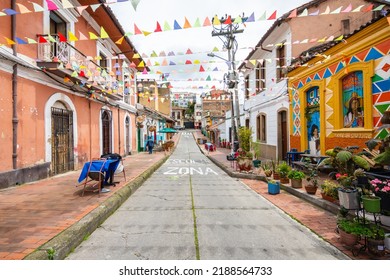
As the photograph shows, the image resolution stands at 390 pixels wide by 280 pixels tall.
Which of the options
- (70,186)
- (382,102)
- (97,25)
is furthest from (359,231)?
(97,25)

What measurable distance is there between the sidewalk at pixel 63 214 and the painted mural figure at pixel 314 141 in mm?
3245

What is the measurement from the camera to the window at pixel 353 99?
6934 millimetres

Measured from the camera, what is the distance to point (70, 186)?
6523mm

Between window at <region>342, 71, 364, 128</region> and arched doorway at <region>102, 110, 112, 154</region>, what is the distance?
11.2 meters

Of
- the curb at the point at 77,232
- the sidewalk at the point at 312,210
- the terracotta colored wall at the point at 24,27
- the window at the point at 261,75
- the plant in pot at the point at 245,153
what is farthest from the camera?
the window at the point at 261,75

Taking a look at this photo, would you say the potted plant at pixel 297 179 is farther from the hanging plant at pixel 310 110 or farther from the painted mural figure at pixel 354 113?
the hanging plant at pixel 310 110

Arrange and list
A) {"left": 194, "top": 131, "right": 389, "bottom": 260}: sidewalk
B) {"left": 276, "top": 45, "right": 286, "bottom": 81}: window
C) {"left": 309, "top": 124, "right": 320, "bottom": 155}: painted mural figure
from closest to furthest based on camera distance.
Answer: {"left": 194, "top": 131, "right": 389, "bottom": 260}: sidewalk → {"left": 309, "top": 124, "right": 320, "bottom": 155}: painted mural figure → {"left": 276, "top": 45, "right": 286, "bottom": 81}: window

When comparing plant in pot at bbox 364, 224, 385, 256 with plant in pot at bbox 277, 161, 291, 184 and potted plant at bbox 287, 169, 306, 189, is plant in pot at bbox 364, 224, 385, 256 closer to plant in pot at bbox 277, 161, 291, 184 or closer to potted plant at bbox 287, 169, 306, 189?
potted plant at bbox 287, 169, 306, 189

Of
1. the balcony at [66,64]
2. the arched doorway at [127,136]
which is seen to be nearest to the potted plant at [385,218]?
the balcony at [66,64]

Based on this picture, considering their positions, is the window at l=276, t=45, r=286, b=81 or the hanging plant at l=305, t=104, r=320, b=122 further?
the window at l=276, t=45, r=286, b=81

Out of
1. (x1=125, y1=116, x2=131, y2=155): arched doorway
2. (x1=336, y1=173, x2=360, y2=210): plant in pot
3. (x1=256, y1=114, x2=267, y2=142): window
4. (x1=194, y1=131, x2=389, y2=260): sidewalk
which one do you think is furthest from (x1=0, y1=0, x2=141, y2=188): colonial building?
→ (x1=256, y1=114, x2=267, y2=142): window

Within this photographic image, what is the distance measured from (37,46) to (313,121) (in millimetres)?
10359

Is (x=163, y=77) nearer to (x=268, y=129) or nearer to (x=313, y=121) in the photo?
(x=313, y=121)

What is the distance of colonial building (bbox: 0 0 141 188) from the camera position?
20.6 feet
